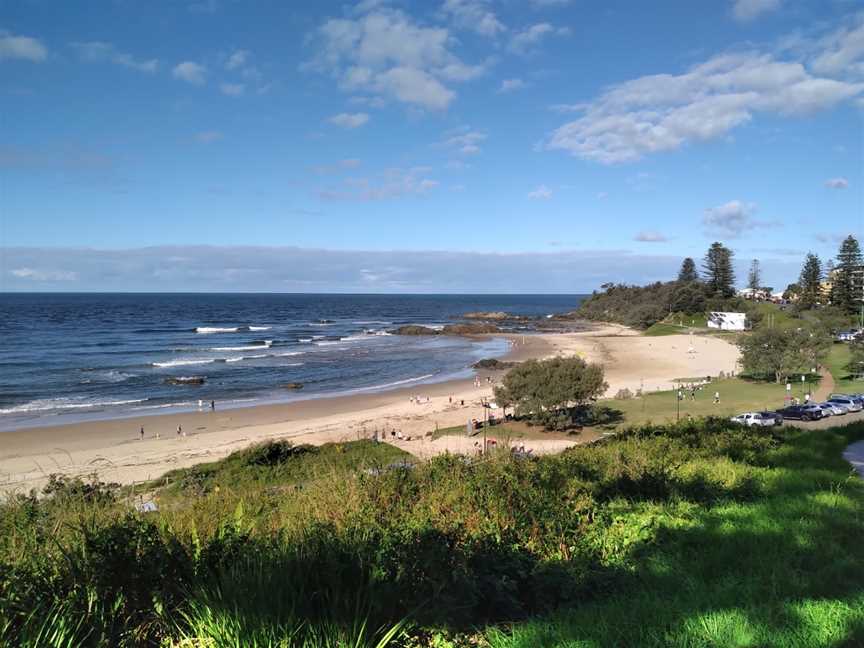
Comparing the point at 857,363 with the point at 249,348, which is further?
the point at 249,348

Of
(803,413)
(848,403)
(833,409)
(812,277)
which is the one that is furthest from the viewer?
(812,277)

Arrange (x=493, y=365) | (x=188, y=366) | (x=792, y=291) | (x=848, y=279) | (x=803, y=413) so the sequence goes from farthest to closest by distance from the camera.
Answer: (x=792, y=291), (x=848, y=279), (x=493, y=365), (x=188, y=366), (x=803, y=413)

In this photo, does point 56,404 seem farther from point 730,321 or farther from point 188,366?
point 730,321

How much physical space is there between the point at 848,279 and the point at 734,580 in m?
95.0

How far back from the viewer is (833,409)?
2394 cm

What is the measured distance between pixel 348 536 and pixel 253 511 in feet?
4.63

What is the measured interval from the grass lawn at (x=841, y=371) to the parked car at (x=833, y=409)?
10651 mm

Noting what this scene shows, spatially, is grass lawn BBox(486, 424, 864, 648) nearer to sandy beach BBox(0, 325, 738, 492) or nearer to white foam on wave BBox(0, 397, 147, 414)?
sandy beach BBox(0, 325, 738, 492)

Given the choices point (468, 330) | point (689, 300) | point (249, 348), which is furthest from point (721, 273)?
point (249, 348)

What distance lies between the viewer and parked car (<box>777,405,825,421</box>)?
22.8 meters

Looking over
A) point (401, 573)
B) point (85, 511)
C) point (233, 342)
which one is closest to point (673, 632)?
point (401, 573)

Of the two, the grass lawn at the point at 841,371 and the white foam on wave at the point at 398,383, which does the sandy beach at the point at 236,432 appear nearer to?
the white foam on wave at the point at 398,383

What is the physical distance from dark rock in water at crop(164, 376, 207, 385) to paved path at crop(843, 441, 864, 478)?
125 feet

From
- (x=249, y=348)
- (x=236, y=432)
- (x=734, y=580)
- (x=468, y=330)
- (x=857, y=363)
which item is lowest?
(x=236, y=432)
